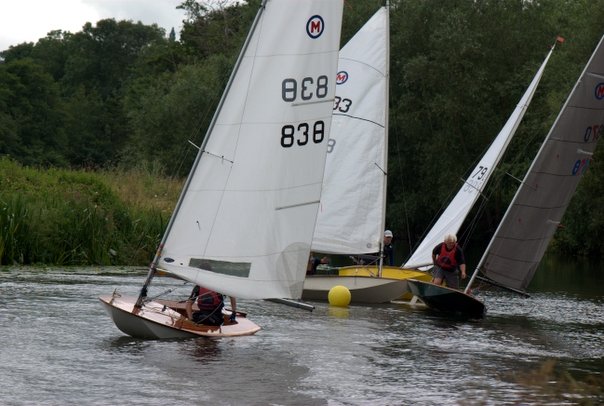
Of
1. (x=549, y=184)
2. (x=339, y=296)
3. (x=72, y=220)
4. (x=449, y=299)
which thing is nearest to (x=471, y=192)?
(x=549, y=184)

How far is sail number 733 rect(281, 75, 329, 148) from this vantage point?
15.8 m

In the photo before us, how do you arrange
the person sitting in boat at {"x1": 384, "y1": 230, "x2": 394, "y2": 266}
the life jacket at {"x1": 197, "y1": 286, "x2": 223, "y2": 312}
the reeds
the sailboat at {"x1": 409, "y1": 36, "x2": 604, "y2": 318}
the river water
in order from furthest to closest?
the reeds, the person sitting in boat at {"x1": 384, "y1": 230, "x2": 394, "y2": 266}, the sailboat at {"x1": 409, "y1": 36, "x2": 604, "y2": 318}, the life jacket at {"x1": 197, "y1": 286, "x2": 223, "y2": 312}, the river water

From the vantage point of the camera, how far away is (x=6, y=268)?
2675 cm

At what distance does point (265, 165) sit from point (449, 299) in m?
7.56

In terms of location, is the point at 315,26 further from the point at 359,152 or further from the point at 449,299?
the point at 359,152

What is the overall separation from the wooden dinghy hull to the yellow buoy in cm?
140

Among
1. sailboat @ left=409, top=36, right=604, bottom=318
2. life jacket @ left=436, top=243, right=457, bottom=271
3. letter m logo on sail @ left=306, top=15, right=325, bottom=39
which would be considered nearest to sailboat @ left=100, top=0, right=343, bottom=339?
letter m logo on sail @ left=306, top=15, right=325, bottom=39

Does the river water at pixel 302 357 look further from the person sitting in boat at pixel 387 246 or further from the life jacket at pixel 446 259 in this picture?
the person sitting in boat at pixel 387 246

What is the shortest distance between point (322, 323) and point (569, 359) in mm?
4809

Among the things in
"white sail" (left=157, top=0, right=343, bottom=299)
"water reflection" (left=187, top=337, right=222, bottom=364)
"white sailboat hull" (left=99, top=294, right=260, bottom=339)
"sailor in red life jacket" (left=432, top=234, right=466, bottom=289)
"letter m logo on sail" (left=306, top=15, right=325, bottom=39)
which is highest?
"letter m logo on sail" (left=306, top=15, right=325, bottom=39)

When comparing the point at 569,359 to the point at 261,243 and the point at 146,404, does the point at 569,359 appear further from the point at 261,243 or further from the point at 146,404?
the point at 146,404

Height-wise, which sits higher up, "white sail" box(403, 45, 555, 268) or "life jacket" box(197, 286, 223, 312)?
"white sail" box(403, 45, 555, 268)

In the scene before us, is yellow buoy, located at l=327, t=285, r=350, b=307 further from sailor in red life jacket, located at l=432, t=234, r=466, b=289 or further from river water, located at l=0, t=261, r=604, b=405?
sailor in red life jacket, located at l=432, t=234, r=466, b=289

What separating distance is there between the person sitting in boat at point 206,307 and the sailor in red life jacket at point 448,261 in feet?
23.5
